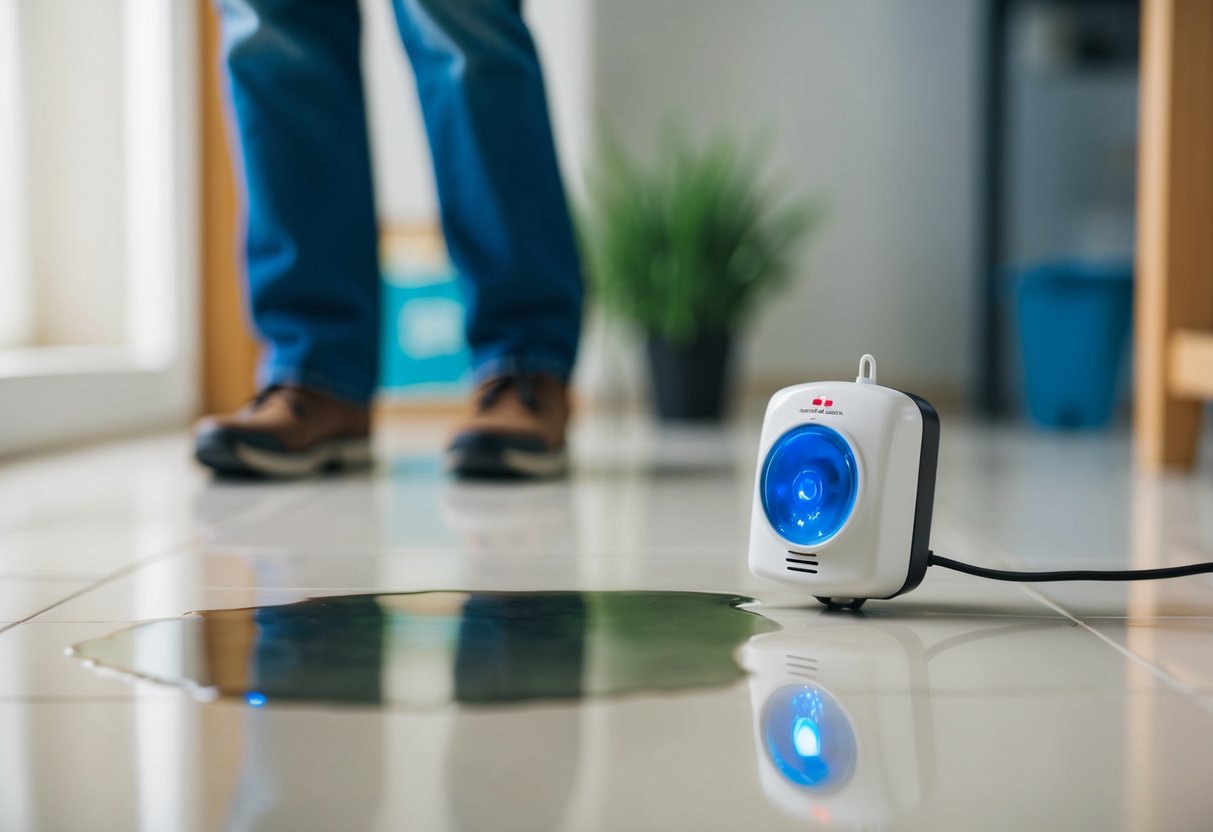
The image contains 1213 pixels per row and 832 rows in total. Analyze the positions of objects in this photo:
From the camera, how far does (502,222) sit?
1.49 metres

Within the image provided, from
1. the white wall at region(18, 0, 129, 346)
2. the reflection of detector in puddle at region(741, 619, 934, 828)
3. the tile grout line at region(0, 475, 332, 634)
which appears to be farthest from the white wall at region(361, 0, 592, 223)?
the reflection of detector in puddle at region(741, 619, 934, 828)

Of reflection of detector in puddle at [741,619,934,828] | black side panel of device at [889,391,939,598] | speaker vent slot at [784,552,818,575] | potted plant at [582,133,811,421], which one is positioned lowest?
reflection of detector in puddle at [741,619,934,828]

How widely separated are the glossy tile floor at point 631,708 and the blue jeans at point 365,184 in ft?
1.36

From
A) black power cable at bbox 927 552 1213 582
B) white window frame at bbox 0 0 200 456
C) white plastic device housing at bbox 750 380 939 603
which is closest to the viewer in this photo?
white plastic device housing at bbox 750 380 939 603

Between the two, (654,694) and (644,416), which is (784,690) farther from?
(644,416)

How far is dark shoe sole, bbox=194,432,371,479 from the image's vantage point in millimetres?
1404

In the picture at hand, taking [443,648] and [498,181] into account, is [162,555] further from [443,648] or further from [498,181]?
[498,181]

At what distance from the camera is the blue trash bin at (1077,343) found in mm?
2588

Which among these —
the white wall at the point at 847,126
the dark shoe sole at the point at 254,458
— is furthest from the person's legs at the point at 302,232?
the white wall at the point at 847,126

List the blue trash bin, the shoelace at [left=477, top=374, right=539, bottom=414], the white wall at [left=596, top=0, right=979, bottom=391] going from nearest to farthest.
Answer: the shoelace at [left=477, top=374, right=539, bottom=414] < the blue trash bin < the white wall at [left=596, top=0, right=979, bottom=391]

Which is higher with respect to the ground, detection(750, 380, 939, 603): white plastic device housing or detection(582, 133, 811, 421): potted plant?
detection(582, 133, 811, 421): potted plant

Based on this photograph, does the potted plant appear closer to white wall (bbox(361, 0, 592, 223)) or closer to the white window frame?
white wall (bbox(361, 0, 592, 223))

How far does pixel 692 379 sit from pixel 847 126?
954 mm

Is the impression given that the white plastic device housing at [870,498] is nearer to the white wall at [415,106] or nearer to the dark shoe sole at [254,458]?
the dark shoe sole at [254,458]
